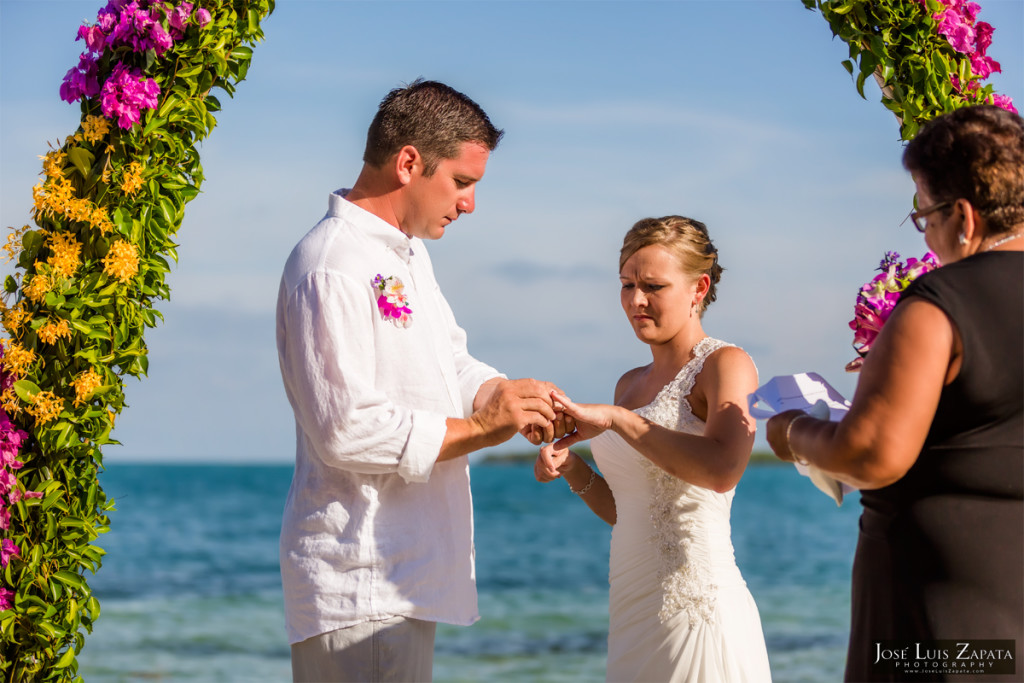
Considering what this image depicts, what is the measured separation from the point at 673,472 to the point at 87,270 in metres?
2.38

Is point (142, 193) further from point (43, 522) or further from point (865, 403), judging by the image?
point (865, 403)

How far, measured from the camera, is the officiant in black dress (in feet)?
7.77

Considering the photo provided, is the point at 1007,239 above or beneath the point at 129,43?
beneath

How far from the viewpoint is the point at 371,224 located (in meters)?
3.36

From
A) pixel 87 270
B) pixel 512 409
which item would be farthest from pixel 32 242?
pixel 512 409

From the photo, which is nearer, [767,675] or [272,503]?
[767,675]

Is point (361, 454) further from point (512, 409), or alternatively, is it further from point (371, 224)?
point (371, 224)

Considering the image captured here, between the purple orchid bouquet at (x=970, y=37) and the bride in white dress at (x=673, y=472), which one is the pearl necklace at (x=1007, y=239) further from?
the purple orchid bouquet at (x=970, y=37)

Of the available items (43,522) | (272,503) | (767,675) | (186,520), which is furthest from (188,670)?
(272,503)

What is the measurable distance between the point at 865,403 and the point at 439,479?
148 cm

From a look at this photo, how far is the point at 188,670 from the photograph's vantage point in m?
12.5

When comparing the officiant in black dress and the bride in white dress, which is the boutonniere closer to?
the bride in white dress

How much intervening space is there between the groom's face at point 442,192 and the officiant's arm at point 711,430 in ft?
2.90

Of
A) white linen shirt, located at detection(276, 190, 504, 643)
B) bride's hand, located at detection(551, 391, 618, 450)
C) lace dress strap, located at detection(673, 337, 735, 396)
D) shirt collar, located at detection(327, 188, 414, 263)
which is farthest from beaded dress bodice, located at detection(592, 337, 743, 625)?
shirt collar, located at detection(327, 188, 414, 263)
